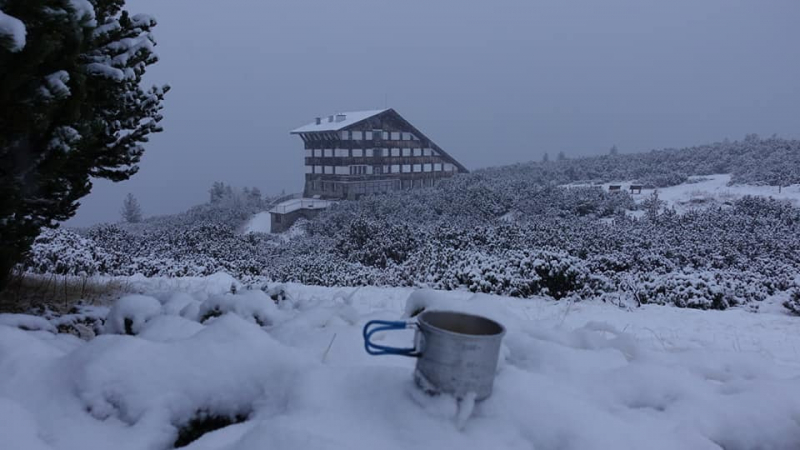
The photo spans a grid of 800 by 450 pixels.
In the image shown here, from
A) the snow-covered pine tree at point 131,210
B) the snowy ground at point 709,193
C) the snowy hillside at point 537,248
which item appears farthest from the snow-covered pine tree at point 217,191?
the snowy ground at point 709,193

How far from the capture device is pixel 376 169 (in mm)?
35125

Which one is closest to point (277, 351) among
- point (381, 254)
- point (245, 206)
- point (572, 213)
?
point (381, 254)

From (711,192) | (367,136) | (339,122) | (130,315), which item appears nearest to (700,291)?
(130,315)

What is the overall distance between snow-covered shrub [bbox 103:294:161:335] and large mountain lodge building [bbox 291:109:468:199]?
30.5m

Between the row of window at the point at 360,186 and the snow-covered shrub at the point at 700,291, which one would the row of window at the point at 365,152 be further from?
the snow-covered shrub at the point at 700,291

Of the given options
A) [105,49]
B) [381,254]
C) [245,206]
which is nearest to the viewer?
[105,49]

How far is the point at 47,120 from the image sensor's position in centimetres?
323

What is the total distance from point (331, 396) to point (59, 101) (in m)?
2.84

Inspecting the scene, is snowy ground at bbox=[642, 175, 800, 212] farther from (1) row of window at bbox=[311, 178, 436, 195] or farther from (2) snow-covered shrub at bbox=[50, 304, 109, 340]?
(2) snow-covered shrub at bbox=[50, 304, 109, 340]

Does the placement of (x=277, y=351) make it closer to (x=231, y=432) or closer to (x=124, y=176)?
(x=231, y=432)

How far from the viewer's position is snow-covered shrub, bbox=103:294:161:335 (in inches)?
133

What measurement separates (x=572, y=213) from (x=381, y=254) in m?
9.83

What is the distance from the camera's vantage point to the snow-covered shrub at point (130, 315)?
3373 millimetres

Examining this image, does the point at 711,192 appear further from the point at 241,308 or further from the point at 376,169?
the point at 241,308
